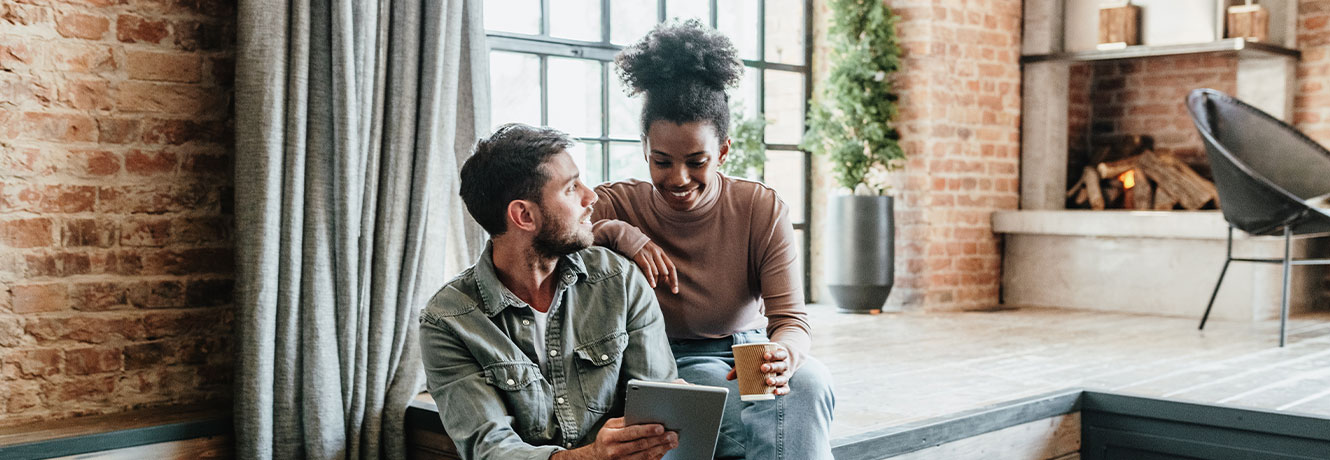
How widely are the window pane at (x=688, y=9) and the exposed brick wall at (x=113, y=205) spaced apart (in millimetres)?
2785

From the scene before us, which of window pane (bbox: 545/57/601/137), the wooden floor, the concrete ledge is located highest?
window pane (bbox: 545/57/601/137)

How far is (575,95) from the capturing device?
16.9ft

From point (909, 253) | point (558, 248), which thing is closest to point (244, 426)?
point (558, 248)

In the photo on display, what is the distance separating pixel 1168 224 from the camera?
5688mm

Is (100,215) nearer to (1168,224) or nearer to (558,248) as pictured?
(558,248)

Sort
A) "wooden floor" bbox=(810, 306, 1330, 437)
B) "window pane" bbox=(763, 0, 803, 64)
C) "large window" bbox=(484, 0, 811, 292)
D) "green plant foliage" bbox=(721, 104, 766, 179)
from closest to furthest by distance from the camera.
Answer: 1. "wooden floor" bbox=(810, 306, 1330, 437)
2. "large window" bbox=(484, 0, 811, 292)
3. "green plant foliage" bbox=(721, 104, 766, 179)
4. "window pane" bbox=(763, 0, 803, 64)

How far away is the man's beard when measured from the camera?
2.02 metres

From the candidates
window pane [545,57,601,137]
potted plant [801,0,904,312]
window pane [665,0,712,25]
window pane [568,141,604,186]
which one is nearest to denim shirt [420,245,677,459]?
window pane [545,57,601,137]

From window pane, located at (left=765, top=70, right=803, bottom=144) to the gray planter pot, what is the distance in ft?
1.71

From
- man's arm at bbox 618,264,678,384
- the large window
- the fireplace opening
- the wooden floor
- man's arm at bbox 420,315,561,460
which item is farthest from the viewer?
the fireplace opening

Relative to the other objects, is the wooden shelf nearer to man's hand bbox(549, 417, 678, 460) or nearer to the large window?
the large window

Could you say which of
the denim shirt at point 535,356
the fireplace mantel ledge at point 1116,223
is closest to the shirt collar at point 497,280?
the denim shirt at point 535,356

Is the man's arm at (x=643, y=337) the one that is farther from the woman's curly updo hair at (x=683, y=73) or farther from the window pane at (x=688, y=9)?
the window pane at (x=688, y=9)

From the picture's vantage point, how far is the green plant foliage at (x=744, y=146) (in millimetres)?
5496
